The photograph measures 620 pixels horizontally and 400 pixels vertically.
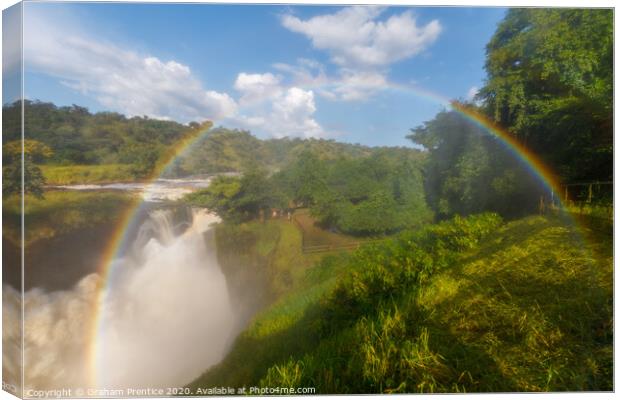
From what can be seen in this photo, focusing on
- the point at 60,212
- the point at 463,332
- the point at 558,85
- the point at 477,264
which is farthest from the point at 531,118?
the point at 60,212

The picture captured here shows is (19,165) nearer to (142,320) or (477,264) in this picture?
(142,320)

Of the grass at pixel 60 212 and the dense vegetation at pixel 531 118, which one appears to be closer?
the grass at pixel 60 212

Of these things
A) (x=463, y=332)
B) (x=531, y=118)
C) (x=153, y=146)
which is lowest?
(x=463, y=332)

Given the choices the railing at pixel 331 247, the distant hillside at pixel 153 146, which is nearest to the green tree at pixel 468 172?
the distant hillside at pixel 153 146

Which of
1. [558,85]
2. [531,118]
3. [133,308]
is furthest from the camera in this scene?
[531,118]

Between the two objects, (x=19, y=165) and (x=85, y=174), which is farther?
(x=85, y=174)

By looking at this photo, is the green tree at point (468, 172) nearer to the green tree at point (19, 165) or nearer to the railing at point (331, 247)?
the railing at point (331, 247)

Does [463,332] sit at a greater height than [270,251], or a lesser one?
lesser
